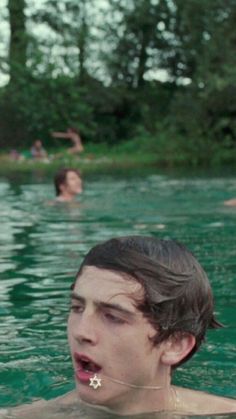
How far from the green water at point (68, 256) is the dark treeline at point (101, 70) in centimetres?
1806

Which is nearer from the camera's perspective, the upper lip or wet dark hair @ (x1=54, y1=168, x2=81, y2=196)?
the upper lip

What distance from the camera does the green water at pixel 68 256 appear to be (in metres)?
4.38

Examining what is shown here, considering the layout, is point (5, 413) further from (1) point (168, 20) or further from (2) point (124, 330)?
(1) point (168, 20)

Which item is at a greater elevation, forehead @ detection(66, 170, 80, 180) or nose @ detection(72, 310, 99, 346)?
nose @ detection(72, 310, 99, 346)

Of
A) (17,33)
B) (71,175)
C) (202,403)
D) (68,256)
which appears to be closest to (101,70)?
(17,33)

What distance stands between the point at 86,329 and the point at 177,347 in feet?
1.19

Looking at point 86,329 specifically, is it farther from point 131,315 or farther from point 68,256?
point 68,256

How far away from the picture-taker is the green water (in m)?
4.38

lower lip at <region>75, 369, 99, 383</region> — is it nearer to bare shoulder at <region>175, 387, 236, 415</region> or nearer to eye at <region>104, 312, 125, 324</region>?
eye at <region>104, 312, 125, 324</region>

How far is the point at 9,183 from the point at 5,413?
16.8 meters

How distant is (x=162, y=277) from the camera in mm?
2814

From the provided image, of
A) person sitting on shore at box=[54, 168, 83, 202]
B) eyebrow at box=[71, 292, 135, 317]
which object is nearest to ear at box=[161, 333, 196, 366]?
eyebrow at box=[71, 292, 135, 317]

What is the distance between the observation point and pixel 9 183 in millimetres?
20078

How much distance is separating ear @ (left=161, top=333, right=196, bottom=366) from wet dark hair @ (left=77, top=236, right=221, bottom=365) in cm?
2
